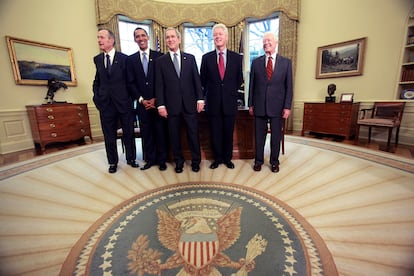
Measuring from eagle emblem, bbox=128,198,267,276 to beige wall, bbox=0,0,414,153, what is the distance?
3.99m

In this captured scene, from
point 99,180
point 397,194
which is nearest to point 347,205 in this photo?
point 397,194

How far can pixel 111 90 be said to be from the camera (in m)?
2.38

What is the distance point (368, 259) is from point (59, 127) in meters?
4.76

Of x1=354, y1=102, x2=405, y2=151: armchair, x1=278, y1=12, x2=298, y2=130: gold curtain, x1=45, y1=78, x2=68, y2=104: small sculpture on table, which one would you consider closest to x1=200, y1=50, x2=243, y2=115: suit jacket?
x1=354, y1=102, x2=405, y2=151: armchair

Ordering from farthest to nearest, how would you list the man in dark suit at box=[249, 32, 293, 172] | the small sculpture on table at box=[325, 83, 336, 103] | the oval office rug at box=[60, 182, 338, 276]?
the small sculpture on table at box=[325, 83, 336, 103]
the man in dark suit at box=[249, 32, 293, 172]
the oval office rug at box=[60, 182, 338, 276]

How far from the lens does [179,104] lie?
2.36m

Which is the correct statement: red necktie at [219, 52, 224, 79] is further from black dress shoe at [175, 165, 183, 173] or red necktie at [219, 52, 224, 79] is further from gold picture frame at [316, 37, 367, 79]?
gold picture frame at [316, 37, 367, 79]

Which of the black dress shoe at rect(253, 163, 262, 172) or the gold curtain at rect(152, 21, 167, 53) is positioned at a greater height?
the gold curtain at rect(152, 21, 167, 53)

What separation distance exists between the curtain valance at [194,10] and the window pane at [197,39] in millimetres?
427

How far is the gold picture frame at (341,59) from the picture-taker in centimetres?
409

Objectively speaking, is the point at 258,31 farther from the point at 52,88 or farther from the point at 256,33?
the point at 52,88

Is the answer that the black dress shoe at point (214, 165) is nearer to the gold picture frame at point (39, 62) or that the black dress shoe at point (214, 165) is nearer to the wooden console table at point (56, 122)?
the wooden console table at point (56, 122)

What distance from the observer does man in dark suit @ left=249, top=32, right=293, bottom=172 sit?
2273mm

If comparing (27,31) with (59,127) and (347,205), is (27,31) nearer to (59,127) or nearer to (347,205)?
(59,127)
